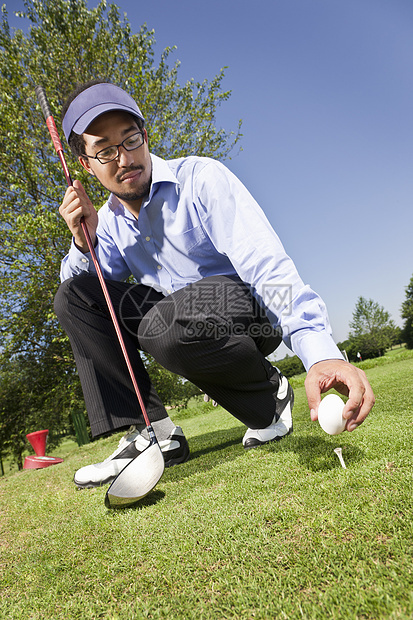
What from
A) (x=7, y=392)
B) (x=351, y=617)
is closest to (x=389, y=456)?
(x=351, y=617)

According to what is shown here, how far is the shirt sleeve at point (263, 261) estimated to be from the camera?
5.11 ft

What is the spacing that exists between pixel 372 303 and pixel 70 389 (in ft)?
237

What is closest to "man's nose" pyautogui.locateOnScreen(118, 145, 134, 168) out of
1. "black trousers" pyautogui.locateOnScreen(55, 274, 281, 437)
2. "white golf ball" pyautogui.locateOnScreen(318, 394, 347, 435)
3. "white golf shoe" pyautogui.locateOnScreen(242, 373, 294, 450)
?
"black trousers" pyautogui.locateOnScreen(55, 274, 281, 437)

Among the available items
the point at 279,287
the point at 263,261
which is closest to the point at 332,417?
the point at 279,287

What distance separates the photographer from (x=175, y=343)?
2.45 metres

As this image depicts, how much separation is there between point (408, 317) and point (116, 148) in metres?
71.9

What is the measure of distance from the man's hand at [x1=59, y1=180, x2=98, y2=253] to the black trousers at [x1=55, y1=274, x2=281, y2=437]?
316mm

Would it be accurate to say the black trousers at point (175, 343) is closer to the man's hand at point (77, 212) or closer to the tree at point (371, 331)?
the man's hand at point (77, 212)

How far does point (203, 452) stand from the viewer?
10.5ft

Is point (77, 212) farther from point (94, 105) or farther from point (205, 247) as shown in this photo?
point (205, 247)

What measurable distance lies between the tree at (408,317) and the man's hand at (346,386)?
70.8 metres

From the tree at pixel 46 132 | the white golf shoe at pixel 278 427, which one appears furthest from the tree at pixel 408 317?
the white golf shoe at pixel 278 427

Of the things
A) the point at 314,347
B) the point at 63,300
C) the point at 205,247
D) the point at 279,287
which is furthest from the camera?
the point at 63,300

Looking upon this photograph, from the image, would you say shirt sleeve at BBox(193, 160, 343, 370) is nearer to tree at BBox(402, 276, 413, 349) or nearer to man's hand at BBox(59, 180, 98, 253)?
man's hand at BBox(59, 180, 98, 253)
